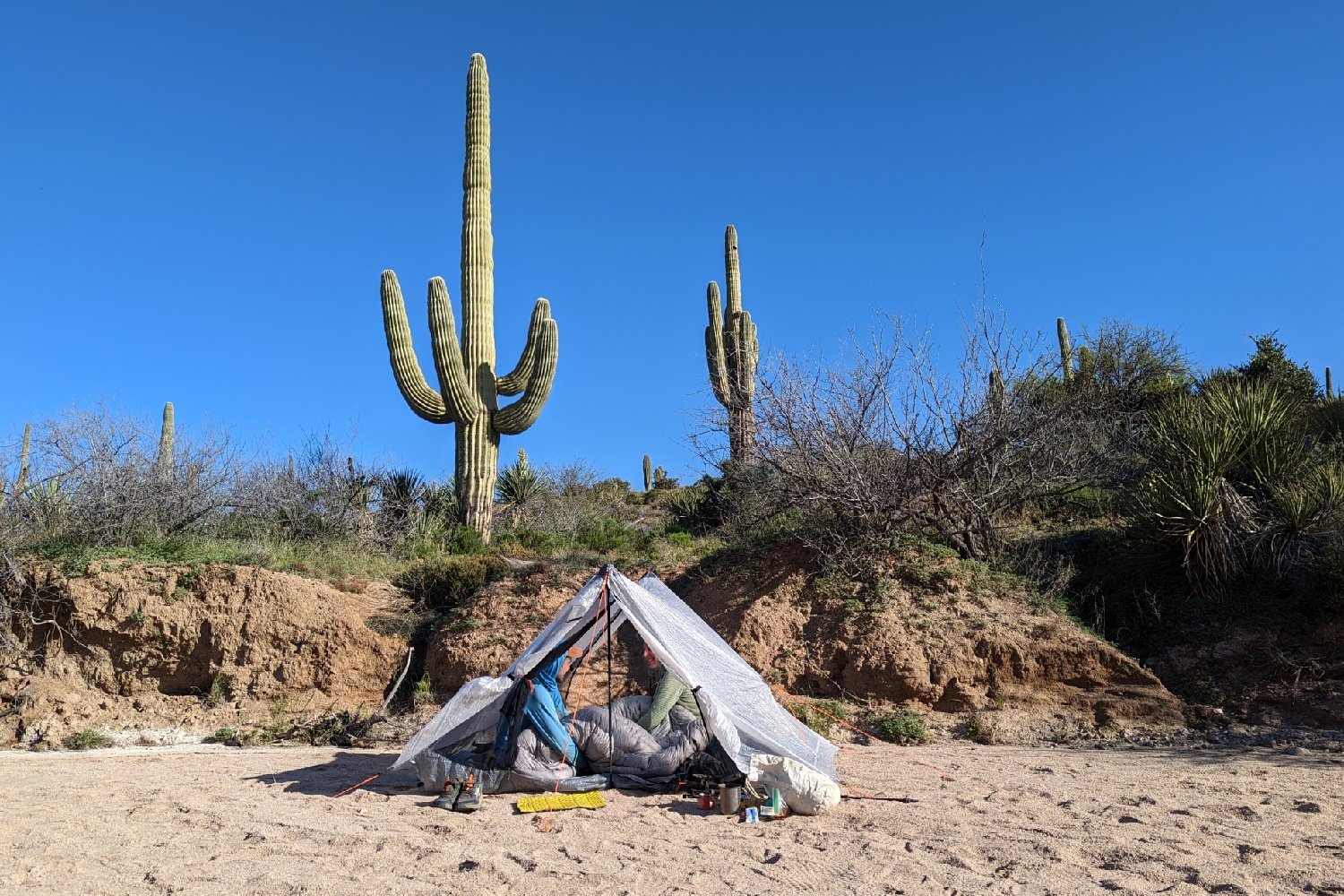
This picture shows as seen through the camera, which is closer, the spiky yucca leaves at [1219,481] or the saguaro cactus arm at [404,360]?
the spiky yucca leaves at [1219,481]

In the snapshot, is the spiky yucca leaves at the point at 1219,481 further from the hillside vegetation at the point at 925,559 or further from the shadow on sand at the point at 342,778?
the shadow on sand at the point at 342,778

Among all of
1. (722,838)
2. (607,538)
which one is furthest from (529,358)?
(722,838)

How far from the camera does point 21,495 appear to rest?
14.7m

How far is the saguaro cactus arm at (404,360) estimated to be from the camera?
17.3 meters

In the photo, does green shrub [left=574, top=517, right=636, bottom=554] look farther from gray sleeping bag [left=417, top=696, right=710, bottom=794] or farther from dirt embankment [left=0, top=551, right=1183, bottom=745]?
gray sleeping bag [left=417, top=696, right=710, bottom=794]

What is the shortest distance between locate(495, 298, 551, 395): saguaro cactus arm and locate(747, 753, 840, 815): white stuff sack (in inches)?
461

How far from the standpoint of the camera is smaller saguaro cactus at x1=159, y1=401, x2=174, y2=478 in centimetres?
1672

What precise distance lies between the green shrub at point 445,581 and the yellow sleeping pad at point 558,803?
7.50 meters

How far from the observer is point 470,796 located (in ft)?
24.6

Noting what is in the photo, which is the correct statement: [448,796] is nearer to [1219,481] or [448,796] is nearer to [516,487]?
[1219,481]

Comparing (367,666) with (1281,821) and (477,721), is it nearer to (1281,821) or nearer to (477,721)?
(477,721)

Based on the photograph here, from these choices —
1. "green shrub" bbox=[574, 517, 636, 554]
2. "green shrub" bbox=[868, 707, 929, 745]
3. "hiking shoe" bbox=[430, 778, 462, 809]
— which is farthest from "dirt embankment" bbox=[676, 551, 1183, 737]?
"hiking shoe" bbox=[430, 778, 462, 809]

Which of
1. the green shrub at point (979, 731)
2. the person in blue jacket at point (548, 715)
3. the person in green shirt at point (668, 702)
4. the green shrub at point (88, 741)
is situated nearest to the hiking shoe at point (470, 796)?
the person in blue jacket at point (548, 715)

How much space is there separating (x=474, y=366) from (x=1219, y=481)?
11801 millimetres
